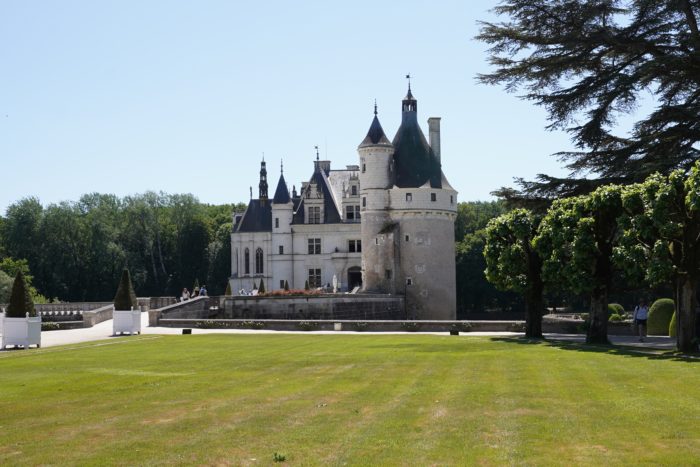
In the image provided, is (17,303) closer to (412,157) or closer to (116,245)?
(412,157)

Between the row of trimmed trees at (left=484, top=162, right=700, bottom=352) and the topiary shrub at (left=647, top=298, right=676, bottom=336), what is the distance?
6647mm

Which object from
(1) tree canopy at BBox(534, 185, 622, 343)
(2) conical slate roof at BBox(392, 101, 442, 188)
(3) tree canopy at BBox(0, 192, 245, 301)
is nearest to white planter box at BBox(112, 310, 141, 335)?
(1) tree canopy at BBox(534, 185, 622, 343)

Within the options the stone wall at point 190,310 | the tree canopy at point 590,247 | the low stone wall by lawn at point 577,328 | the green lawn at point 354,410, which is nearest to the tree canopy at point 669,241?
Answer: the tree canopy at point 590,247

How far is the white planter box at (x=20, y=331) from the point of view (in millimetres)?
28109

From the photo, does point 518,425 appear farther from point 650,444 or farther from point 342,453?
point 342,453

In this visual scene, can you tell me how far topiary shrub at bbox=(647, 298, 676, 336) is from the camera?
34781 mm

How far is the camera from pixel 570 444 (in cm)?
1073

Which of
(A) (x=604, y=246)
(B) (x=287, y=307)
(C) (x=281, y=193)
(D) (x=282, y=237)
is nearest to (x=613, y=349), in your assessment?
(A) (x=604, y=246)

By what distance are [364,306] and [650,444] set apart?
4353 cm

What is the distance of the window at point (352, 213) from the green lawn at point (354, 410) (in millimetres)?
47588

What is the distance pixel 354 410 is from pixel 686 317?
44.1 feet

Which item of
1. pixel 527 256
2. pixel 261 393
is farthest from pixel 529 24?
pixel 261 393

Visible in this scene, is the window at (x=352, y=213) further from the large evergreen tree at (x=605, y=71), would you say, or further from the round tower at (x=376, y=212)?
the large evergreen tree at (x=605, y=71)

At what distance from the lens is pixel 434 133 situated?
62812mm
